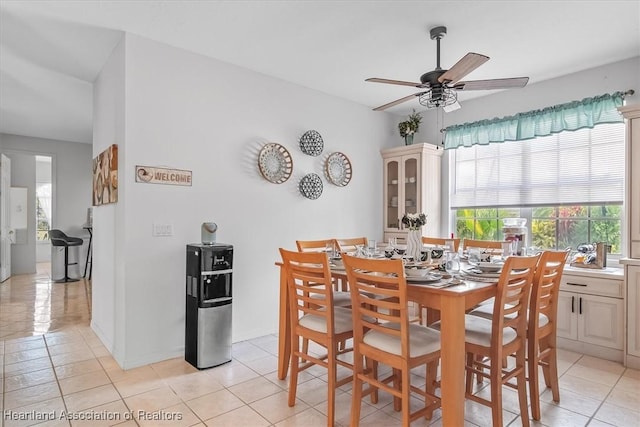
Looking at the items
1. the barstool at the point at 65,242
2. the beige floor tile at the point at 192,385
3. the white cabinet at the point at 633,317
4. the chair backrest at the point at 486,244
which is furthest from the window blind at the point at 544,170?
the barstool at the point at 65,242

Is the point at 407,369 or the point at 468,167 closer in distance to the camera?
the point at 407,369

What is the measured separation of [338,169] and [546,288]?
2721 millimetres

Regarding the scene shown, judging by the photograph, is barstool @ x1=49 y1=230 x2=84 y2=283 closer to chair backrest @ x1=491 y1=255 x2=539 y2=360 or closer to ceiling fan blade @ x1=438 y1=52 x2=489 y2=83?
ceiling fan blade @ x1=438 y1=52 x2=489 y2=83

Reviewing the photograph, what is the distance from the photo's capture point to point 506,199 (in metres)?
4.25

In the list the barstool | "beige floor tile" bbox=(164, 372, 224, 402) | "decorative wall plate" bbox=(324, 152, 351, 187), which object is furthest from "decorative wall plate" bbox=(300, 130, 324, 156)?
the barstool

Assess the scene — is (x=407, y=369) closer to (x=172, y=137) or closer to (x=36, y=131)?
(x=172, y=137)

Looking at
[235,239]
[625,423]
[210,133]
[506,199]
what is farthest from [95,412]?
[506,199]

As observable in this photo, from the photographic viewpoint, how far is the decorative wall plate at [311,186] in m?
4.06

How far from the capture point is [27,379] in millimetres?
2656

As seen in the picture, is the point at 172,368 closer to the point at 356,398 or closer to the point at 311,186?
the point at 356,398

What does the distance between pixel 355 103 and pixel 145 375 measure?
12.3ft

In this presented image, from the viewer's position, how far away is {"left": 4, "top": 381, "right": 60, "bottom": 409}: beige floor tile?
2.33m

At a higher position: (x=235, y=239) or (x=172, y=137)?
(x=172, y=137)

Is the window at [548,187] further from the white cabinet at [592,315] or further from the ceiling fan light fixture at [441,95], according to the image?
the ceiling fan light fixture at [441,95]
